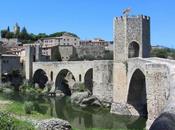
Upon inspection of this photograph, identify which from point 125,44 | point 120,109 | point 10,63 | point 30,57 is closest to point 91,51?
point 30,57

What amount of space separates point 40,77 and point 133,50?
25740 mm

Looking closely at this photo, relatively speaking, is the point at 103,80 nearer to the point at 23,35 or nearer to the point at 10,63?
the point at 10,63

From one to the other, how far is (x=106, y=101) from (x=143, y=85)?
15.5 feet

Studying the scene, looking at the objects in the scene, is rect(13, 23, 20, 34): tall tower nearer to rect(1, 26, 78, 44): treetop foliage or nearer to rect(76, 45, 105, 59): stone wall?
rect(1, 26, 78, 44): treetop foliage

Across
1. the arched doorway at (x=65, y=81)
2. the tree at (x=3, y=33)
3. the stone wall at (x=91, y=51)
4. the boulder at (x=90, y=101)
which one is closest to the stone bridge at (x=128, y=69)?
the boulder at (x=90, y=101)

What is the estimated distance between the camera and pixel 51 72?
181 ft

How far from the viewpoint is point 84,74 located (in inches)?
1866

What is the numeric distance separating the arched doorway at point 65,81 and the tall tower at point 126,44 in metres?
17.9

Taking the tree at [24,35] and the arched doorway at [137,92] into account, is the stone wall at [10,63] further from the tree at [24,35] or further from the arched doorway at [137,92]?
the tree at [24,35]

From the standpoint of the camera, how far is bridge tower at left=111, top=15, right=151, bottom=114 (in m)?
34.0

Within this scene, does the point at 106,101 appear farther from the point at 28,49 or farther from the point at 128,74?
the point at 28,49

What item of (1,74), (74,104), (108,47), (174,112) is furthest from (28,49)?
(174,112)

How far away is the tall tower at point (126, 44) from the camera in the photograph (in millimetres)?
34031

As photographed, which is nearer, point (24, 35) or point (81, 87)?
point (81, 87)
